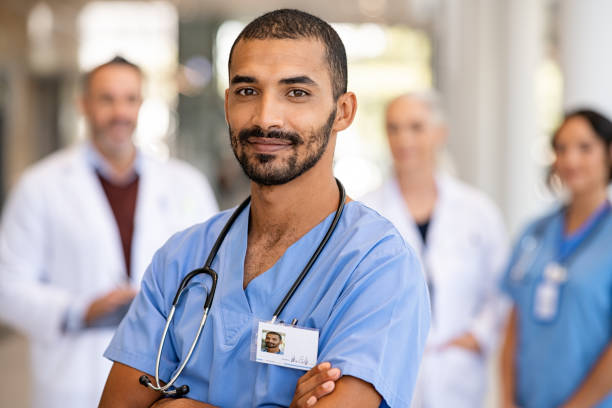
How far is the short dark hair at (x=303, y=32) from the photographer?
114 centimetres

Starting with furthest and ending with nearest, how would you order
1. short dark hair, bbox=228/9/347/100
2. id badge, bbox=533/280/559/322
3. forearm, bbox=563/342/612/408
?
id badge, bbox=533/280/559/322 < forearm, bbox=563/342/612/408 < short dark hair, bbox=228/9/347/100

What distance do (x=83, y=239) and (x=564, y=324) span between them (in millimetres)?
1518

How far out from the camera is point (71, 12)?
745 centimetres

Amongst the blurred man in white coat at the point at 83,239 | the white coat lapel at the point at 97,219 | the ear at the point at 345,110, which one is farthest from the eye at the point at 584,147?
the white coat lapel at the point at 97,219

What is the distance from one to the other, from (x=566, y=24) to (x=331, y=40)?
8.66ft

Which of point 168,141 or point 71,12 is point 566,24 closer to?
point 168,141

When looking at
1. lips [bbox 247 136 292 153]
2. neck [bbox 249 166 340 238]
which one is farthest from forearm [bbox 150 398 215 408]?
lips [bbox 247 136 292 153]

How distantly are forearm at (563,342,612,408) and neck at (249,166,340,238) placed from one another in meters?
1.33

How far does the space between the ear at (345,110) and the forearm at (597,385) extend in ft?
4.51

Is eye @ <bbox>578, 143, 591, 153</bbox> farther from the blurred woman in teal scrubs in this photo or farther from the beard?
the beard

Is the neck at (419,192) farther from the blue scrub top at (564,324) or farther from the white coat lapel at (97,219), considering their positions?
the white coat lapel at (97,219)

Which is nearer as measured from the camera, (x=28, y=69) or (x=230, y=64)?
(x=230, y=64)

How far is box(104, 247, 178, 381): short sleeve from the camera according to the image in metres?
1.23

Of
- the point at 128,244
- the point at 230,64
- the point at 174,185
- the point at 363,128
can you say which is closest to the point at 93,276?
Result: the point at 128,244
